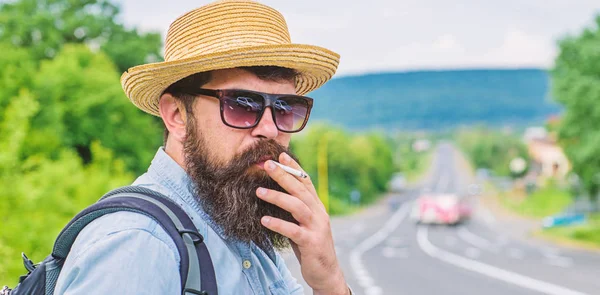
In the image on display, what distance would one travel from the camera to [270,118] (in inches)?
66.9

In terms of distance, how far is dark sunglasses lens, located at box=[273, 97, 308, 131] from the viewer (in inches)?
68.2

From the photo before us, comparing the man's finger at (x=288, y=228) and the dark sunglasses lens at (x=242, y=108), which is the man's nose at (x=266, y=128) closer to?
the dark sunglasses lens at (x=242, y=108)

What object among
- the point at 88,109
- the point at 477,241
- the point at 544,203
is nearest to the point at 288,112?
the point at 88,109

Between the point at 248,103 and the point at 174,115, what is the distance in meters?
0.23

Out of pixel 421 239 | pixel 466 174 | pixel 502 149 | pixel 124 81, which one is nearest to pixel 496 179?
pixel 502 149

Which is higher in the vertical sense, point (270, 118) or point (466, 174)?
point (466, 174)

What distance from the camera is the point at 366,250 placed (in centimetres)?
2712

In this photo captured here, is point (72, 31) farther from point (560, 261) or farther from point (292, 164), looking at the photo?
point (292, 164)

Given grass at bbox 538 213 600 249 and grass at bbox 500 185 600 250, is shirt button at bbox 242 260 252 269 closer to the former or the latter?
grass at bbox 500 185 600 250

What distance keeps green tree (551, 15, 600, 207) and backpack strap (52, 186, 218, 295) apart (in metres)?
22.8

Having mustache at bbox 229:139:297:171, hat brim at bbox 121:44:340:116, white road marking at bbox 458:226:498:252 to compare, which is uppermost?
white road marking at bbox 458:226:498:252

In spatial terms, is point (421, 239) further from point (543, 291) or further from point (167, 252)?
point (167, 252)

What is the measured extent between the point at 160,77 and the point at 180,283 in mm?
647

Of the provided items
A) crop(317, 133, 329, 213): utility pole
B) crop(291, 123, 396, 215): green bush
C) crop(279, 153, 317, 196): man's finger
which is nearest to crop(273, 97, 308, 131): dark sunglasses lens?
crop(279, 153, 317, 196): man's finger
